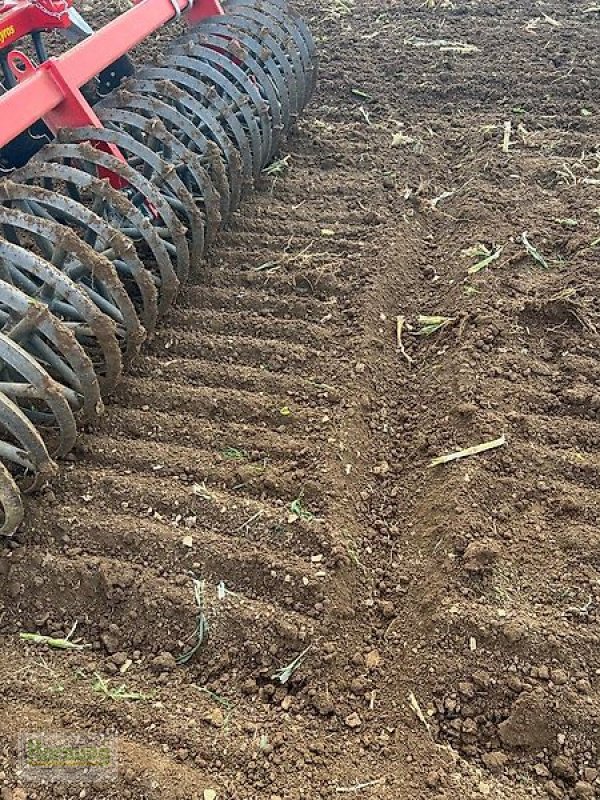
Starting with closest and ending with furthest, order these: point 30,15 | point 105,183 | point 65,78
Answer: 1. point 105,183
2. point 65,78
3. point 30,15

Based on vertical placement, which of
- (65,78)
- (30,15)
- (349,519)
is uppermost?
(30,15)

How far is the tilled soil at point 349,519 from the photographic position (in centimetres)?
246

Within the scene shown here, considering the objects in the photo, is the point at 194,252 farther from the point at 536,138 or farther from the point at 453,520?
the point at 536,138

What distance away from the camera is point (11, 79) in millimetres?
4156

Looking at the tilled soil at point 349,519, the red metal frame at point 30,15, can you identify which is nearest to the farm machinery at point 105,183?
the red metal frame at point 30,15

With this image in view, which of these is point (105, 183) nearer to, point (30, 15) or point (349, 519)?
point (30, 15)

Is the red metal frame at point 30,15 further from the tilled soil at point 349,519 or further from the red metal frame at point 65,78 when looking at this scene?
the tilled soil at point 349,519

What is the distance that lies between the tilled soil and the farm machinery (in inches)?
10.1

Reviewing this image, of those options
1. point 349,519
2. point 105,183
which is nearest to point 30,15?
point 105,183

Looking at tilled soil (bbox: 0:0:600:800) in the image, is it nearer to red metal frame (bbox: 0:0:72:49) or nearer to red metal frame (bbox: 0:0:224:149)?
red metal frame (bbox: 0:0:224:149)

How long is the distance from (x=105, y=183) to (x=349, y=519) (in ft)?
5.32

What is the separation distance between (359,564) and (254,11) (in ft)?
11.1

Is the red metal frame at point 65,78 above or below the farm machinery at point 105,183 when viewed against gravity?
above

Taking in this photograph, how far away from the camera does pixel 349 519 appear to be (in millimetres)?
3012
